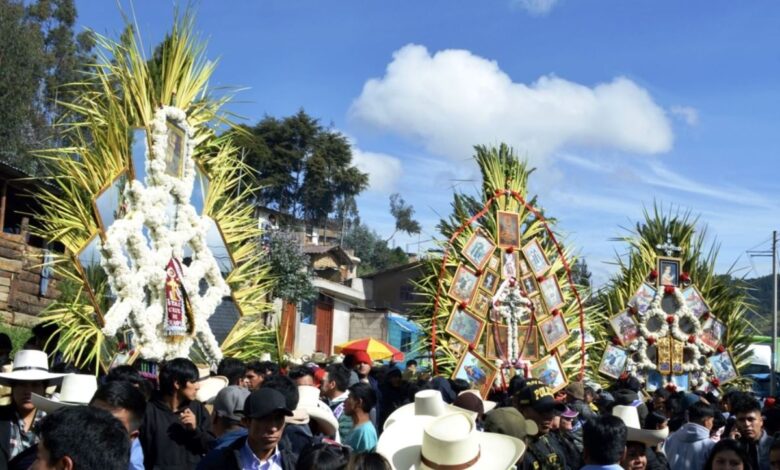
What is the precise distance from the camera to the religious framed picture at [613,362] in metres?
15.5

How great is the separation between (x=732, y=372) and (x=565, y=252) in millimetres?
5013

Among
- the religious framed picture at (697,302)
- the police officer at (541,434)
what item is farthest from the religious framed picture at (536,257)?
the police officer at (541,434)

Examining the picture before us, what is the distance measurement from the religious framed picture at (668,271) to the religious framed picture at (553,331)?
347cm

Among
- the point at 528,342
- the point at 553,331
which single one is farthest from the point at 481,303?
the point at 553,331

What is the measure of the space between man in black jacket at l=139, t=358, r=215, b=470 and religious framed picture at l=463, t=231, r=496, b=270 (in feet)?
25.1

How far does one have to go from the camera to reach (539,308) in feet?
44.8

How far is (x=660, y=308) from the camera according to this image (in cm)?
1619

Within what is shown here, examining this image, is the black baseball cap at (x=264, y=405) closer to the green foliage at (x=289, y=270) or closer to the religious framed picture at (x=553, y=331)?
the religious framed picture at (x=553, y=331)

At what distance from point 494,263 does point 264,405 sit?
9.47m

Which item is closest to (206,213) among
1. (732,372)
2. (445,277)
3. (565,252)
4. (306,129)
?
(445,277)

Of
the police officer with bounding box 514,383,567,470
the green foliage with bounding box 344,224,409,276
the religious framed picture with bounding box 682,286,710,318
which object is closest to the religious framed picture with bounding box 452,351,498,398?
the religious framed picture with bounding box 682,286,710,318

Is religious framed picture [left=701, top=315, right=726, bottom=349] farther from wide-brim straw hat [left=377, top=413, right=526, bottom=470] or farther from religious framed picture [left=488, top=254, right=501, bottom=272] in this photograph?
wide-brim straw hat [left=377, top=413, right=526, bottom=470]

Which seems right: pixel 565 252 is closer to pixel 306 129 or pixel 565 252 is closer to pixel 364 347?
pixel 364 347

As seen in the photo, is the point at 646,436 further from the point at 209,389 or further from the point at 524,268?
the point at 524,268
